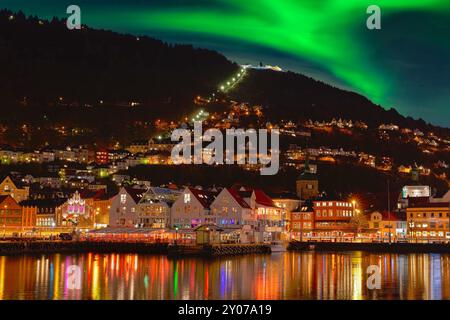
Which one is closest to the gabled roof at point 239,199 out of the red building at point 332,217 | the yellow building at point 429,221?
the red building at point 332,217

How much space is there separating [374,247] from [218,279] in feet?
137

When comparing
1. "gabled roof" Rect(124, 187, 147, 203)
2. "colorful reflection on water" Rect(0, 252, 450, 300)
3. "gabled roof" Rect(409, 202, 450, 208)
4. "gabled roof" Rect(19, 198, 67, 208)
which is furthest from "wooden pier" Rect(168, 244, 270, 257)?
"gabled roof" Rect(19, 198, 67, 208)

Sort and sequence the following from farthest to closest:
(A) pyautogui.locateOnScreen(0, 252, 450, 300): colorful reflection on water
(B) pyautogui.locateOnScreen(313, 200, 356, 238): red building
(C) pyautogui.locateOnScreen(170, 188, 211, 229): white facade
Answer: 1. (B) pyautogui.locateOnScreen(313, 200, 356, 238): red building
2. (C) pyautogui.locateOnScreen(170, 188, 211, 229): white facade
3. (A) pyautogui.locateOnScreen(0, 252, 450, 300): colorful reflection on water

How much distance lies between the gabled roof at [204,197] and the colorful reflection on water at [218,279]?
21709 mm

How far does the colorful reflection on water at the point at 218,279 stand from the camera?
40.3 meters

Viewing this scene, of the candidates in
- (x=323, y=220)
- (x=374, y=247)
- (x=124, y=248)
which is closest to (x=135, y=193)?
(x=124, y=248)

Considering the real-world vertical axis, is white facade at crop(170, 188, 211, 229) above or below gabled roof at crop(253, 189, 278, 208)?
below

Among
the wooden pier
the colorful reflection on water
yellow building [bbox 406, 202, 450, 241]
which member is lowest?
the colorful reflection on water

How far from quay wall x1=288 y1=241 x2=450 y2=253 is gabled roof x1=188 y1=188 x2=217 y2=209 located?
12.0 metres

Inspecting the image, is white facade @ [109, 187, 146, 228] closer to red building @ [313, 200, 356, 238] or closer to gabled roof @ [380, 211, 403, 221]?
red building @ [313, 200, 356, 238]

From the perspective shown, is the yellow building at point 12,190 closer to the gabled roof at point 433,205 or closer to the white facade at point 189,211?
the white facade at point 189,211

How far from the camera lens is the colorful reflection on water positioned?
1587 inches
